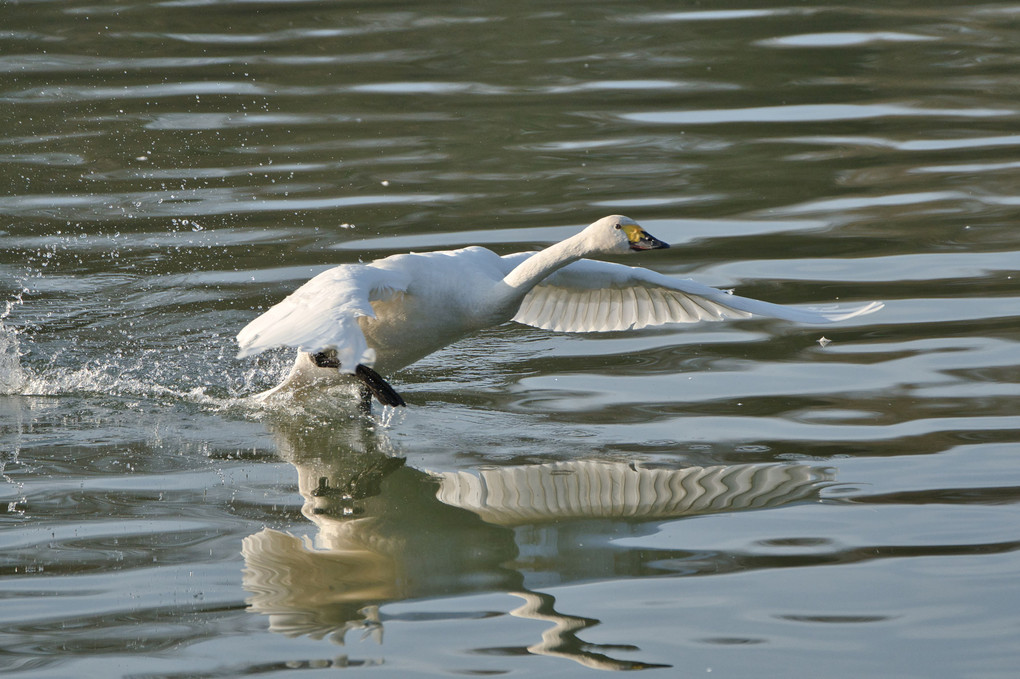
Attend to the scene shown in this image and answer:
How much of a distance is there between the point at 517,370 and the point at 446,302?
1.47 m

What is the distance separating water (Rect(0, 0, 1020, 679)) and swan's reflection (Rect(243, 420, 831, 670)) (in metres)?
0.03

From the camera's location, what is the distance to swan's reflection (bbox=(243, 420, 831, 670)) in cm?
586

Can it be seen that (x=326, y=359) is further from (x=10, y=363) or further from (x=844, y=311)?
(x=844, y=311)

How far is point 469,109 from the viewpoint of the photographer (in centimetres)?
1464

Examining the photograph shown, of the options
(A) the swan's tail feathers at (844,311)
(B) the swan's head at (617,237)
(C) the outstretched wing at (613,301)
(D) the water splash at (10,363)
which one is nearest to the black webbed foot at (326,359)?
(B) the swan's head at (617,237)

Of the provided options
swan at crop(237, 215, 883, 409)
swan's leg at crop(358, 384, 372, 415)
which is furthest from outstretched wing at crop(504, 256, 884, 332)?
swan's leg at crop(358, 384, 372, 415)

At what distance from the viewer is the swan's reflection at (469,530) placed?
5863mm

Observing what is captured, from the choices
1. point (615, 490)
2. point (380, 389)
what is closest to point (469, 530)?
point (615, 490)

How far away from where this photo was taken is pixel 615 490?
7.20m

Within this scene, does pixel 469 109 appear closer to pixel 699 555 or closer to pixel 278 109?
pixel 278 109

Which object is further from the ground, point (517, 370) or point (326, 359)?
point (326, 359)

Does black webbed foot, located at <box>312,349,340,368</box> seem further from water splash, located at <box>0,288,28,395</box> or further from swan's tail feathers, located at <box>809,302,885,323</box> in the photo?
swan's tail feathers, located at <box>809,302,885,323</box>

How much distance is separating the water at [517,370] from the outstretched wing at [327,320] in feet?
3.19

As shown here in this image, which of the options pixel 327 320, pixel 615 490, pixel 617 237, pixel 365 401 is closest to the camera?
pixel 327 320
